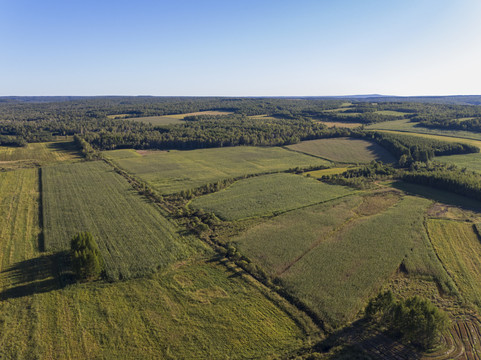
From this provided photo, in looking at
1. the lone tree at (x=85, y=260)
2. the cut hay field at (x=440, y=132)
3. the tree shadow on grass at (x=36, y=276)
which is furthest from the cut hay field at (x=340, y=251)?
the cut hay field at (x=440, y=132)

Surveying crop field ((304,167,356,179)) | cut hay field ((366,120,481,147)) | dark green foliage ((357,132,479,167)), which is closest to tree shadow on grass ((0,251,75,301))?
crop field ((304,167,356,179))

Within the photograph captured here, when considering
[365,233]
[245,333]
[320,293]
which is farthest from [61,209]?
[365,233]

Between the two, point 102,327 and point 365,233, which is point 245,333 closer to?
point 102,327

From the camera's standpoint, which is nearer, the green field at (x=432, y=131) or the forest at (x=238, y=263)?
the forest at (x=238, y=263)

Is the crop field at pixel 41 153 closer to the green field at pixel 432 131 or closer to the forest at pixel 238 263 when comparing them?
the forest at pixel 238 263

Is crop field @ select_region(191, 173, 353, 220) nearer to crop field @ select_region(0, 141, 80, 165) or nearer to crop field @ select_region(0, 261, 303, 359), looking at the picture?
crop field @ select_region(0, 261, 303, 359)
